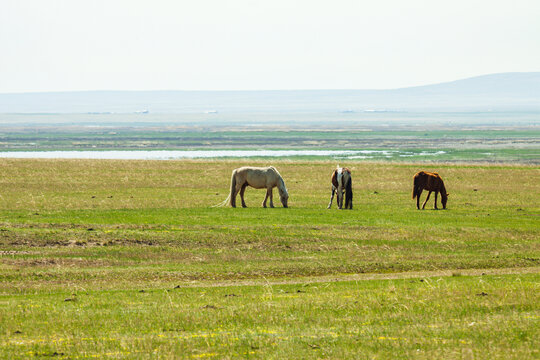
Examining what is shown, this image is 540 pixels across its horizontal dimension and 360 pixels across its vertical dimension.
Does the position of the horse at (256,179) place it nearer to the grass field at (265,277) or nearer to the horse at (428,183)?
the grass field at (265,277)

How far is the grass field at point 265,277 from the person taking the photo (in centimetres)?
1104

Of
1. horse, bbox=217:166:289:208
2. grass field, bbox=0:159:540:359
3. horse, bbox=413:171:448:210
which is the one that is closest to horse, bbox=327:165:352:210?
grass field, bbox=0:159:540:359

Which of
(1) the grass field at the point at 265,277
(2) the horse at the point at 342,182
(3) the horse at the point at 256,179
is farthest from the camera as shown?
(3) the horse at the point at 256,179

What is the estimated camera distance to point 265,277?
18.7 metres

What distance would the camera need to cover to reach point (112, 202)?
35.4m

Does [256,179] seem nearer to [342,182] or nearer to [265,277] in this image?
[342,182]

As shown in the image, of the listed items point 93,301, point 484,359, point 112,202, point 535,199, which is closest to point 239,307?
point 93,301

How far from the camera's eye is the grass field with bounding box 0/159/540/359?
1104cm

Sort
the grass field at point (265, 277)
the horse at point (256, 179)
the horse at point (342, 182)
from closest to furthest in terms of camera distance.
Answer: the grass field at point (265, 277), the horse at point (342, 182), the horse at point (256, 179)

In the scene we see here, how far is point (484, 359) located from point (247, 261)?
1124 cm

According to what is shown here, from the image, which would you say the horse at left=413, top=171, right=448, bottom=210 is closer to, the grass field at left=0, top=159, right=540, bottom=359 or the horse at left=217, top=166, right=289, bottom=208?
the grass field at left=0, top=159, right=540, bottom=359

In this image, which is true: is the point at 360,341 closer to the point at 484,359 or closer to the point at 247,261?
the point at 484,359

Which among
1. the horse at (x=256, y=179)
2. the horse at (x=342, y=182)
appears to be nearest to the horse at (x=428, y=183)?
the horse at (x=342, y=182)

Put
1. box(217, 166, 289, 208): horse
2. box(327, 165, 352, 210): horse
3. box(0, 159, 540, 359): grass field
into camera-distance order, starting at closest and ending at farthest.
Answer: box(0, 159, 540, 359): grass field → box(327, 165, 352, 210): horse → box(217, 166, 289, 208): horse
